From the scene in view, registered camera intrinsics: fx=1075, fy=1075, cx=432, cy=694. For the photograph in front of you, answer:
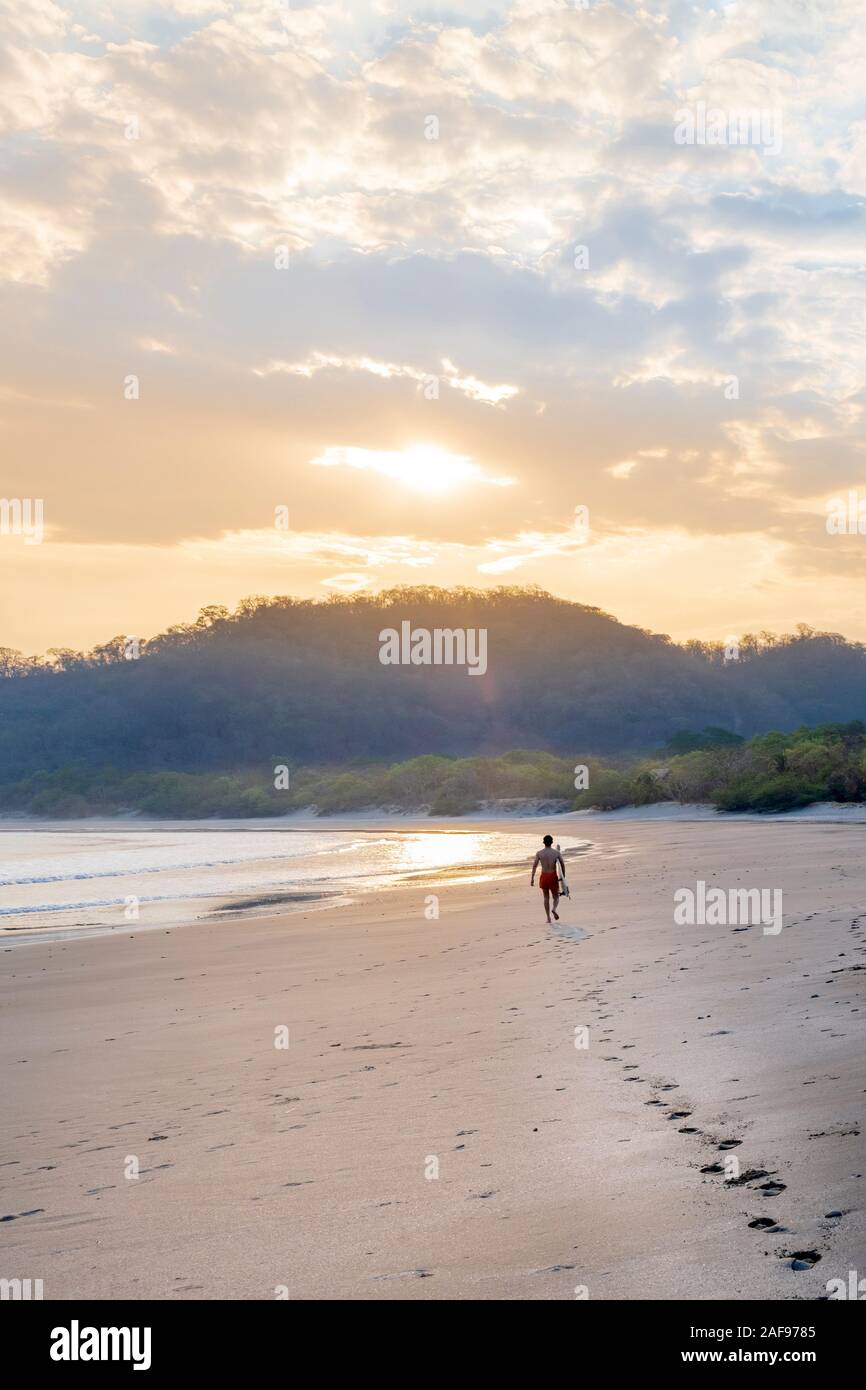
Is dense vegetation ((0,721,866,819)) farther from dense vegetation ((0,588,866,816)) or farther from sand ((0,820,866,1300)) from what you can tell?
sand ((0,820,866,1300))

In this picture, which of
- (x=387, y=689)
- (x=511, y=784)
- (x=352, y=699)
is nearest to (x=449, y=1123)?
(x=511, y=784)

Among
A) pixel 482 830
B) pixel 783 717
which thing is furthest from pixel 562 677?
pixel 482 830

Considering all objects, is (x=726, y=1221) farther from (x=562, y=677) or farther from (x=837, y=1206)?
(x=562, y=677)

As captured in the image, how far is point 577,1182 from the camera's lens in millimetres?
5191

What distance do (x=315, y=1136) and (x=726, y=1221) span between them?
2676 millimetres

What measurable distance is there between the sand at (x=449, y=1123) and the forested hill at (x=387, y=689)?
358ft

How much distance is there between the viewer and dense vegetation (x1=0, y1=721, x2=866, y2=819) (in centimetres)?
4822

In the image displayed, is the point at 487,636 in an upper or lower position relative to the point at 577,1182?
upper

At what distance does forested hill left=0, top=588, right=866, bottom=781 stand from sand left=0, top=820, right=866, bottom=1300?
10913 centimetres

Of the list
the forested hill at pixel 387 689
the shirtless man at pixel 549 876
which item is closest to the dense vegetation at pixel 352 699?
the forested hill at pixel 387 689

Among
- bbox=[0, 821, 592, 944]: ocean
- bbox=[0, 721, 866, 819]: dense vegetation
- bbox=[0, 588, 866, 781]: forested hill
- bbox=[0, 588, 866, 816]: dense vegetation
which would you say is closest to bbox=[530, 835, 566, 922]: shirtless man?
bbox=[0, 821, 592, 944]: ocean

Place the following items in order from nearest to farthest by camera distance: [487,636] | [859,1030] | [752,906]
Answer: [859,1030], [752,906], [487,636]

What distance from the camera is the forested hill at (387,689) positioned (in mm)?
141625

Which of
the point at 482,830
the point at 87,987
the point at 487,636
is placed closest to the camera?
the point at 87,987
